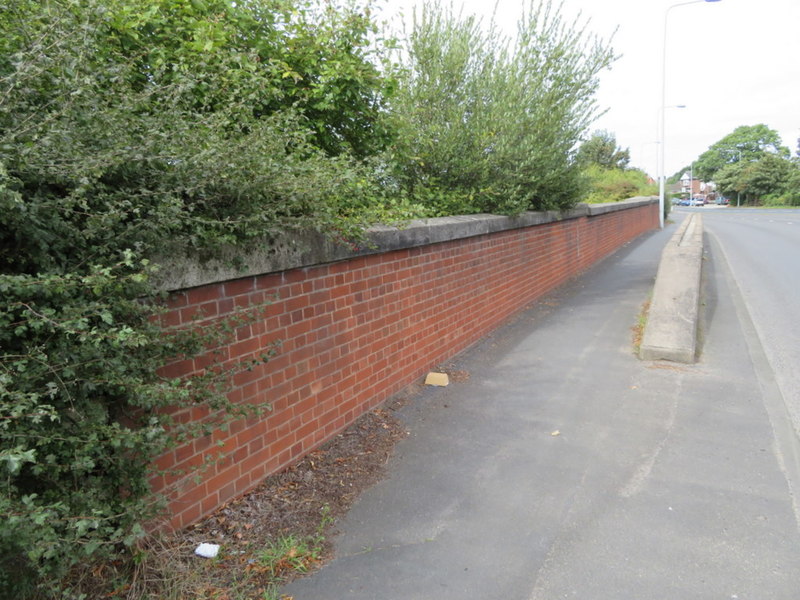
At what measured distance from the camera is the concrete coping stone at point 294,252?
7.97ft

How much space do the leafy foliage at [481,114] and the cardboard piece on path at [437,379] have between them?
225cm

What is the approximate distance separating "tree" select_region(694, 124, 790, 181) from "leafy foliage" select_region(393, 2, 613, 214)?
103180 mm

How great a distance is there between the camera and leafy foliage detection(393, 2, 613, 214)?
6.66 meters

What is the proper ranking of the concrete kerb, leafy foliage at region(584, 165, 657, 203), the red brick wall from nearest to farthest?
1. the red brick wall
2. the concrete kerb
3. leafy foliage at region(584, 165, 657, 203)

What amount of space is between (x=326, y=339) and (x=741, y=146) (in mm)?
122694

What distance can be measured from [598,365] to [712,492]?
8.03 feet

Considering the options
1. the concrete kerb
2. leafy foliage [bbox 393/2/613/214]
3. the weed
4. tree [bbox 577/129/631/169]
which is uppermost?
tree [bbox 577/129/631/169]

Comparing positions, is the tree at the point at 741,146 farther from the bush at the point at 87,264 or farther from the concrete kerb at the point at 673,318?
the bush at the point at 87,264

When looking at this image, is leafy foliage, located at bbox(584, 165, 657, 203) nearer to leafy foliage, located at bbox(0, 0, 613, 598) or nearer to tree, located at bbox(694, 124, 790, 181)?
leafy foliage, located at bbox(0, 0, 613, 598)

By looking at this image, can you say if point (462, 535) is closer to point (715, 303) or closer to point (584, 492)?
point (584, 492)

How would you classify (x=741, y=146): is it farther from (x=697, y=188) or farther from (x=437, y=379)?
(x=437, y=379)

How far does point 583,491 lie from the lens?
3182 mm

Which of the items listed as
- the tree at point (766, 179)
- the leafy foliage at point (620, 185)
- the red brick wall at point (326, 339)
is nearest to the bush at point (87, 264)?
the red brick wall at point (326, 339)

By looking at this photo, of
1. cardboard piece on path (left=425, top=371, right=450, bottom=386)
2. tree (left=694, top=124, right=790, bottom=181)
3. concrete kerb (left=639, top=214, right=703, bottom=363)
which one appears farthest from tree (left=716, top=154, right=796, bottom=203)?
cardboard piece on path (left=425, top=371, right=450, bottom=386)
